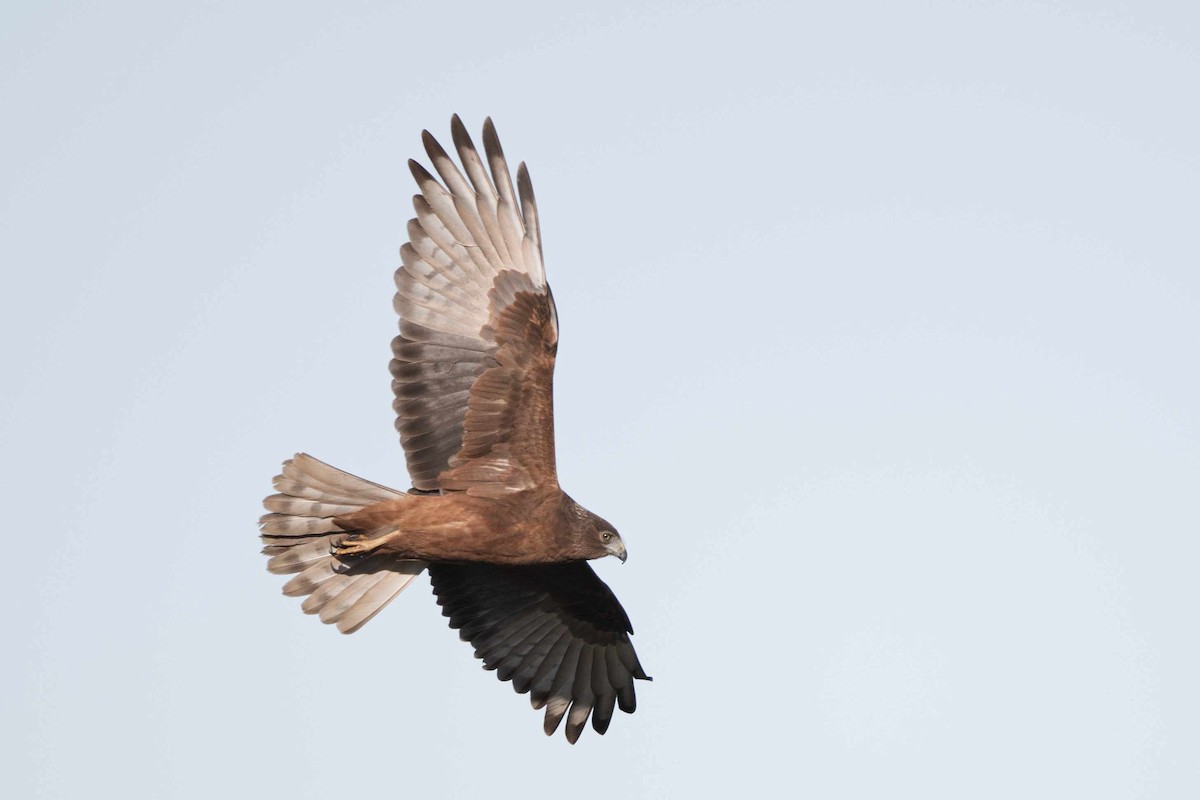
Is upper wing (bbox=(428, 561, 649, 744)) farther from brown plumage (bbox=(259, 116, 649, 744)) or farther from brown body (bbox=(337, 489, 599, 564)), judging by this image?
brown body (bbox=(337, 489, 599, 564))

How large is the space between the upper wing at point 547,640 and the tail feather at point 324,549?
0.65m

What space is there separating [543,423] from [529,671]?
3.00 m

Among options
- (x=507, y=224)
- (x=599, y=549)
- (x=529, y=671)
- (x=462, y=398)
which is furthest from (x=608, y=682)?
(x=507, y=224)

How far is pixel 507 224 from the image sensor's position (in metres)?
13.9

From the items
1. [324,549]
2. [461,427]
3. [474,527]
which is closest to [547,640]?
[324,549]

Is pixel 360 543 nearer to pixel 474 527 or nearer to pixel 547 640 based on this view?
pixel 474 527

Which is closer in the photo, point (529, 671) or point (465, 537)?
point (465, 537)

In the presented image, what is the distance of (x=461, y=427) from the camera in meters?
13.7

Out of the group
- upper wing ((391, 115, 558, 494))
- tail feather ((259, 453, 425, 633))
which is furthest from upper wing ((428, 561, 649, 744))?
upper wing ((391, 115, 558, 494))

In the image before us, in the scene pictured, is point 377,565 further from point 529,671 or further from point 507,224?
point 507,224

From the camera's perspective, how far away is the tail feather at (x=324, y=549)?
537 inches

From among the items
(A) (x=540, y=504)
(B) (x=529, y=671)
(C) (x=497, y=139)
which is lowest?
(B) (x=529, y=671)

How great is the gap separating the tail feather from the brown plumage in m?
0.01

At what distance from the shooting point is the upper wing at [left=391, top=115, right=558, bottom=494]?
13.5m
